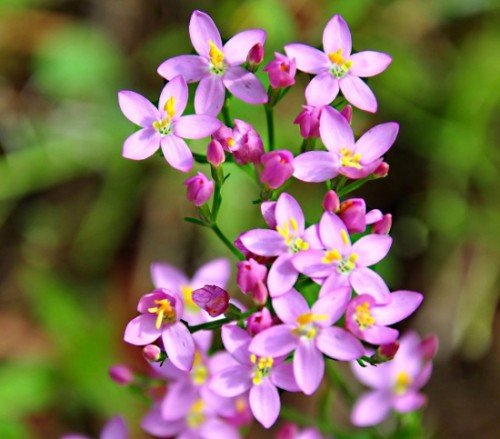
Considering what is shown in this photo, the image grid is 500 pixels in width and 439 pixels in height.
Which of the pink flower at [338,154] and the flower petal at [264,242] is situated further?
the pink flower at [338,154]

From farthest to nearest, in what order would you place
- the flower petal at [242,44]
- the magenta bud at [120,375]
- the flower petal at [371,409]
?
the flower petal at [371,409], the magenta bud at [120,375], the flower petal at [242,44]

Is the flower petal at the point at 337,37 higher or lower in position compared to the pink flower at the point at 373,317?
higher

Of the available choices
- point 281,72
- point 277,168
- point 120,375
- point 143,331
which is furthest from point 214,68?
point 120,375

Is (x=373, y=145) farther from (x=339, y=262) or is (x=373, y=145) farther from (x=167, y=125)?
(x=167, y=125)

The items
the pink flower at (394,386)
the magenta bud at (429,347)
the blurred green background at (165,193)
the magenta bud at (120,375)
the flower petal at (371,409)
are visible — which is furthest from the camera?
the blurred green background at (165,193)

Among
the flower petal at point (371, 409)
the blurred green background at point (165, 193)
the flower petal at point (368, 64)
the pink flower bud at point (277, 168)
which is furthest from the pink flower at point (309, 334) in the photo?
the blurred green background at point (165, 193)

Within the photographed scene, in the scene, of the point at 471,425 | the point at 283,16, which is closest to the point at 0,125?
the point at 283,16

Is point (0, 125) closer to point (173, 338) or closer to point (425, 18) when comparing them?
point (425, 18)

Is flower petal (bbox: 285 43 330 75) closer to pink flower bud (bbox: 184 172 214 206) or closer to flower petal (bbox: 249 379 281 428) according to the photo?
pink flower bud (bbox: 184 172 214 206)

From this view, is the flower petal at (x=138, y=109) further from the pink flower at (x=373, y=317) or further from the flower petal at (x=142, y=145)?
the pink flower at (x=373, y=317)
